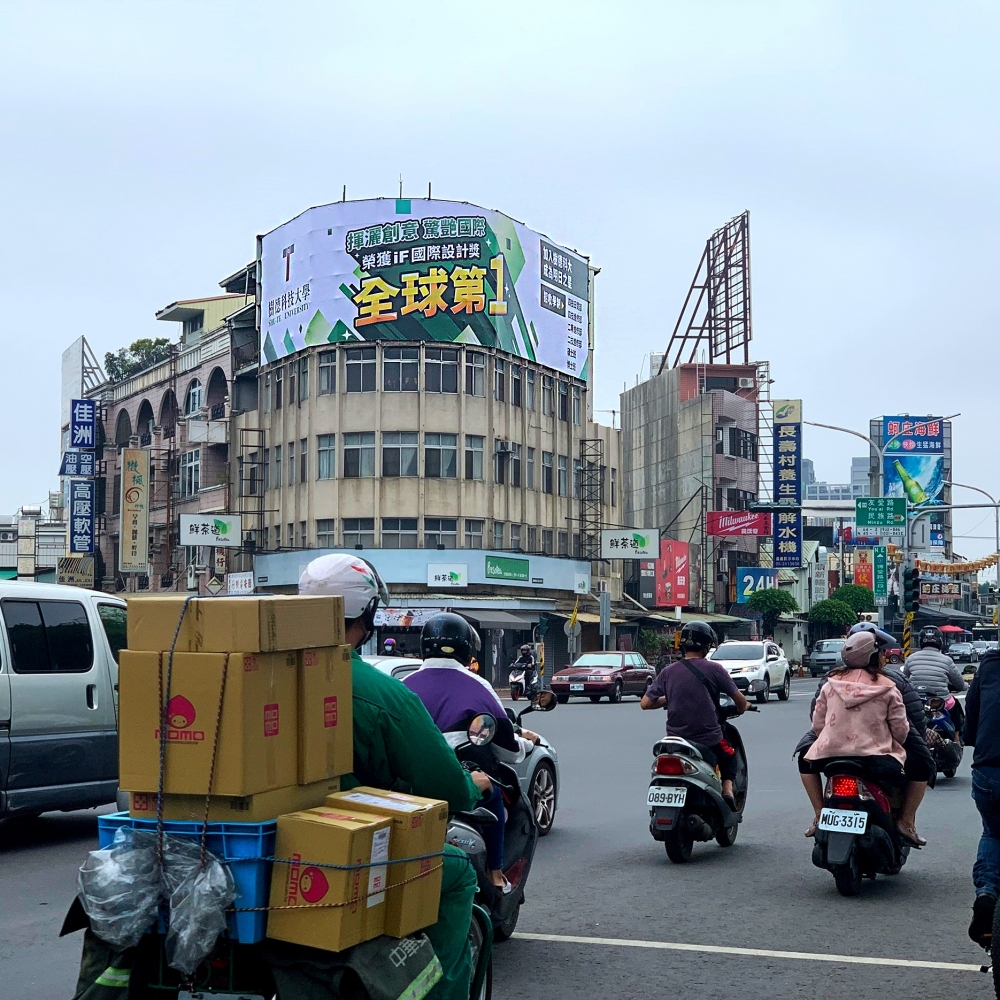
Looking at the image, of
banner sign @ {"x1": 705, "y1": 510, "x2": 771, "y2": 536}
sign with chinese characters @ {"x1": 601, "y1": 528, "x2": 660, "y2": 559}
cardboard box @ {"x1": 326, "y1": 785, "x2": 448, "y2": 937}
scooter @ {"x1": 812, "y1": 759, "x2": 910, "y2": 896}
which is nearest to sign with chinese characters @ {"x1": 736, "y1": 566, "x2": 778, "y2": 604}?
banner sign @ {"x1": 705, "y1": 510, "x2": 771, "y2": 536}

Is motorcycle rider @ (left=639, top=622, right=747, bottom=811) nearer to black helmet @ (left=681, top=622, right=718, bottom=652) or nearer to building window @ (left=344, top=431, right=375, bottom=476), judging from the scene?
black helmet @ (left=681, top=622, right=718, bottom=652)

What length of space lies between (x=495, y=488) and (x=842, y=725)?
3932cm

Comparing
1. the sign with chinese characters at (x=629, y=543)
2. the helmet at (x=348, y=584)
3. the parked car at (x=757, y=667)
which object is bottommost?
the parked car at (x=757, y=667)

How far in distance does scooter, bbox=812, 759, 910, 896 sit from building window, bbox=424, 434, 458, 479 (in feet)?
127

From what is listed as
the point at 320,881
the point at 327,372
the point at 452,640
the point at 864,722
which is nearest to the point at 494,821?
the point at 452,640

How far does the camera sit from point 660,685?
379 inches

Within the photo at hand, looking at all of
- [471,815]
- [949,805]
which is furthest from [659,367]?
[471,815]

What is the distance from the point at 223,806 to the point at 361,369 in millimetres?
43470

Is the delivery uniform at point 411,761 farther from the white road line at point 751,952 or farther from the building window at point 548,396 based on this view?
the building window at point 548,396

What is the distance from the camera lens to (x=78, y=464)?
56.8 meters

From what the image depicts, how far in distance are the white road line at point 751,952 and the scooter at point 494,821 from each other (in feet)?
0.87

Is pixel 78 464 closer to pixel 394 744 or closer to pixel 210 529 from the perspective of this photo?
pixel 210 529

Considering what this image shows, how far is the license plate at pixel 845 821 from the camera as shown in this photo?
7.81 meters

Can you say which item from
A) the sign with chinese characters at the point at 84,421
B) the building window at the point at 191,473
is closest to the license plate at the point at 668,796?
the building window at the point at 191,473
